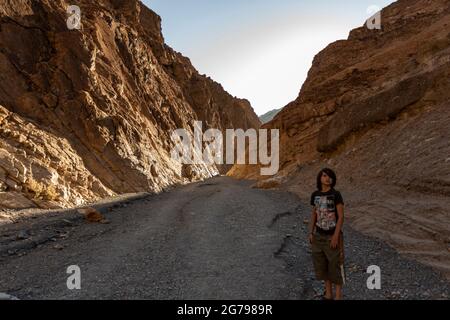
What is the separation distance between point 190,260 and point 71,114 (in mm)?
20069

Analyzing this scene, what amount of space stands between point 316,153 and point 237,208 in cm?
1222

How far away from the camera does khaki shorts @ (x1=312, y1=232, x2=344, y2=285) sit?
558 centimetres

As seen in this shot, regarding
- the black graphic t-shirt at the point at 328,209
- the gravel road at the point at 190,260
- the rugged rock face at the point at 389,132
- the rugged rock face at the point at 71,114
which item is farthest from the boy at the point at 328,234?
the rugged rock face at the point at 71,114

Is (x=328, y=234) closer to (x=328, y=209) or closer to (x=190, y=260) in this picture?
(x=328, y=209)

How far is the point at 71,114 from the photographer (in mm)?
24359

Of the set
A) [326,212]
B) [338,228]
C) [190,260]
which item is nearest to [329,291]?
[338,228]

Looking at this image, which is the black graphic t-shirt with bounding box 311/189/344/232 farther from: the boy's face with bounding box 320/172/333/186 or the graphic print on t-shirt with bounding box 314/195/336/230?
the boy's face with bounding box 320/172/333/186

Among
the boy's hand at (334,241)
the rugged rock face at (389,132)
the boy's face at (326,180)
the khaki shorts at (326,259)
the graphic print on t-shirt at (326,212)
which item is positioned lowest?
the khaki shorts at (326,259)

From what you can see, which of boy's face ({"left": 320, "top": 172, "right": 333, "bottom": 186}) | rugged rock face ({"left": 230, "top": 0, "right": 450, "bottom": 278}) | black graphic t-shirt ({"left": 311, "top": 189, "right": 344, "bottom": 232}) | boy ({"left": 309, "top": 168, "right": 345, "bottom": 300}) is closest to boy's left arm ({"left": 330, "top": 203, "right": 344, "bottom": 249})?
boy ({"left": 309, "top": 168, "right": 345, "bottom": 300})

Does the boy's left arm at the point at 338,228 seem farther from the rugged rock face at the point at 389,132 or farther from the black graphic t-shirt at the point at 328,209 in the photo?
the rugged rock face at the point at 389,132

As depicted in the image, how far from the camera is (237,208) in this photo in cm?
1484

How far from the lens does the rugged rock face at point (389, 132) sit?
9.12 meters
